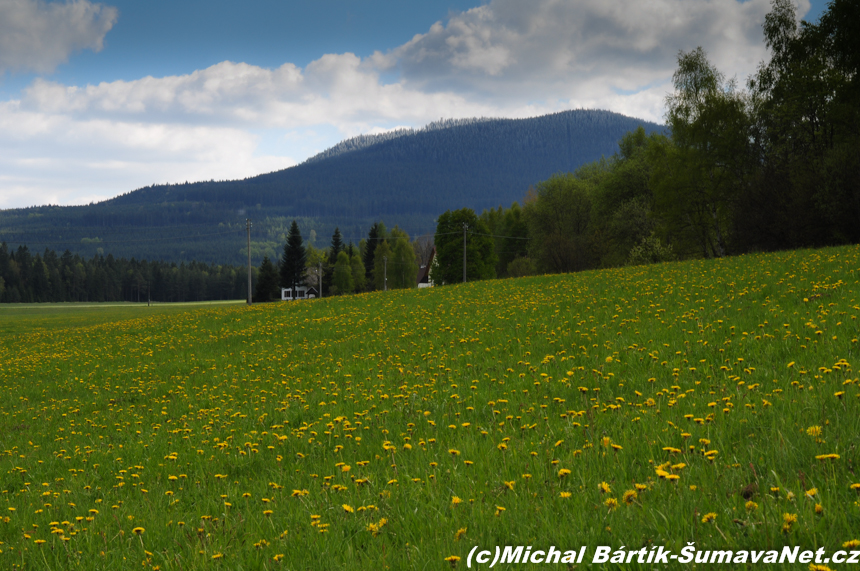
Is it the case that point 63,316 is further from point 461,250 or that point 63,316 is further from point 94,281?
point 94,281

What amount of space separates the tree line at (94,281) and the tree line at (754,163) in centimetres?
13442

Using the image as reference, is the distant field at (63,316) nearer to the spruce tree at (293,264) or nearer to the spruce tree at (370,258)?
the spruce tree at (293,264)

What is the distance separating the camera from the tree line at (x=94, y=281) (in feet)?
515

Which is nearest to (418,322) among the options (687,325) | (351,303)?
(687,325)

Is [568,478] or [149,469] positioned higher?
[568,478]

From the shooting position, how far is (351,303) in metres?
30.1

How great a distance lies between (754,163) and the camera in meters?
38.8

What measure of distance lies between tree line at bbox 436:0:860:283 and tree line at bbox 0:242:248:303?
Answer: 5292 inches

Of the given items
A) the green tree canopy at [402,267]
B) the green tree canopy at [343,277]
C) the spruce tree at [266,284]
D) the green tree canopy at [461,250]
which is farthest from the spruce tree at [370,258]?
the green tree canopy at [461,250]

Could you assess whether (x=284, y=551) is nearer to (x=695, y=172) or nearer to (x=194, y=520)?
(x=194, y=520)

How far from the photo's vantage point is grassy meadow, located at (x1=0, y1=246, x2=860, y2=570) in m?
3.28

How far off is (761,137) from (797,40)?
21.2ft

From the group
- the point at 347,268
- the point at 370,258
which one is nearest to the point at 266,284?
the point at 347,268

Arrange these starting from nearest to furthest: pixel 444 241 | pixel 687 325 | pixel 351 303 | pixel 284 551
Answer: pixel 284 551, pixel 687 325, pixel 351 303, pixel 444 241
